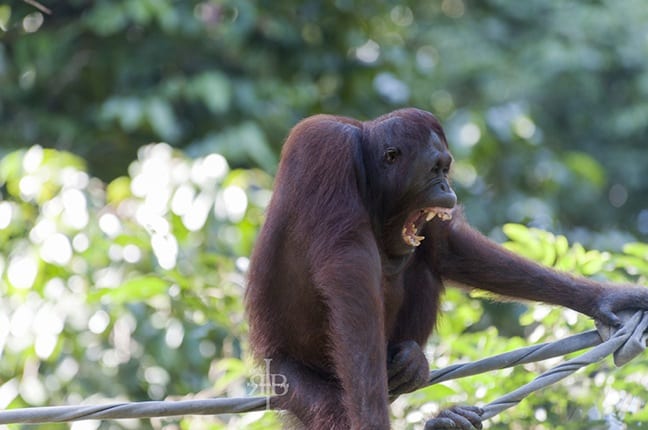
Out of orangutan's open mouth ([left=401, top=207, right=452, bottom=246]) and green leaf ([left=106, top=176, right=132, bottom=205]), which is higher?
orangutan's open mouth ([left=401, top=207, right=452, bottom=246])

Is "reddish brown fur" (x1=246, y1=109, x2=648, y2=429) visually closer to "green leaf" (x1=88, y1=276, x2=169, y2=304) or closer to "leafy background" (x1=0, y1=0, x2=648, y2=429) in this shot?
"leafy background" (x1=0, y1=0, x2=648, y2=429)

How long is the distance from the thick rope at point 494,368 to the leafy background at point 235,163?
0.46 meters

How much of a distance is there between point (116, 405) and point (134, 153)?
503 centimetres

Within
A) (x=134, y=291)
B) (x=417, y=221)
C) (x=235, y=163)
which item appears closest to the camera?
(x=417, y=221)

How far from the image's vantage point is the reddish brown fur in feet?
11.0

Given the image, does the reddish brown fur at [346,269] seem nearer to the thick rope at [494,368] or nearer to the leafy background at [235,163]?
the thick rope at [494,368]

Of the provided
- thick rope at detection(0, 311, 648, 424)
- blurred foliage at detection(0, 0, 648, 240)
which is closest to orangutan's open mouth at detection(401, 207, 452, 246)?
thick rope at detection(0, 311, 648, 424)

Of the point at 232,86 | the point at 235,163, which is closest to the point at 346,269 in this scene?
the point at 235,163

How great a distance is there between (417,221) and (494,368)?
630 mm

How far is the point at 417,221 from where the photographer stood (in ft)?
12.4

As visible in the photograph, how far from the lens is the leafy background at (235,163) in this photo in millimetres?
4945

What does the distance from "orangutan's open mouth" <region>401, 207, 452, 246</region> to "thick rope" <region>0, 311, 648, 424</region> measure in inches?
18.1

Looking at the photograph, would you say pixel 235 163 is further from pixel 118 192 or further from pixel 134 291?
pixel 134 291

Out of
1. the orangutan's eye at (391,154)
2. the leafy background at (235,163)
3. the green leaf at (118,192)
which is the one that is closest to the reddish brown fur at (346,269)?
the orangutan's eye at (391,154)
